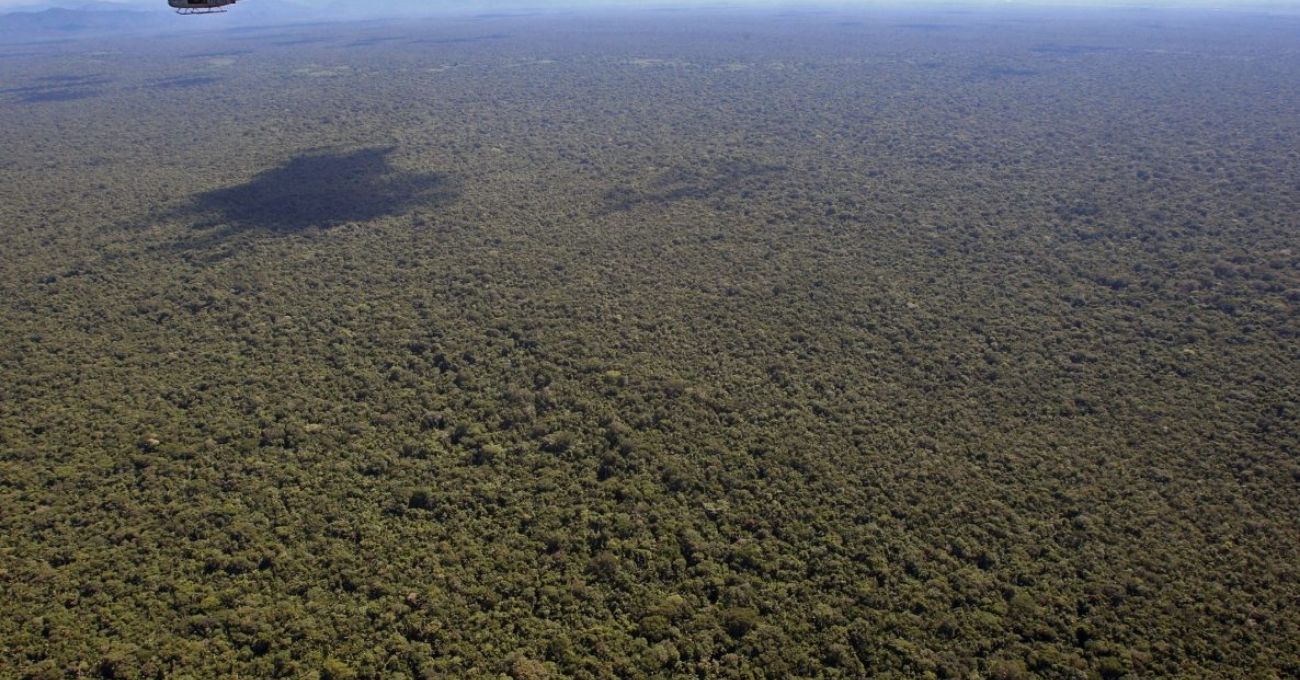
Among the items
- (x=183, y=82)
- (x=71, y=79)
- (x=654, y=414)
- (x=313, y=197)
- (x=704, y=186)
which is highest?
(x=71, y=79)

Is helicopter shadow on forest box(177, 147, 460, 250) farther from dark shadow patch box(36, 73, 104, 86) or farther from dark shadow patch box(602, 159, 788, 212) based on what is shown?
dark shadow patch box(36, 73, 104, 86)

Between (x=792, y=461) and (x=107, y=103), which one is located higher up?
(x=107, y=103)

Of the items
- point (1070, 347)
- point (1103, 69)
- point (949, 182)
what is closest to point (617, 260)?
point (1070, 347)

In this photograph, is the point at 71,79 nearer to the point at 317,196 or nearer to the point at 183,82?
the point at 183,82

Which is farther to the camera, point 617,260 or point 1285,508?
point 617,260

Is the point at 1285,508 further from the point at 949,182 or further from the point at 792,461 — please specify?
the point at 949,182

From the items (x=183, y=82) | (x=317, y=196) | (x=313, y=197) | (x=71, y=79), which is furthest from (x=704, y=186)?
(x=71, y=79)
